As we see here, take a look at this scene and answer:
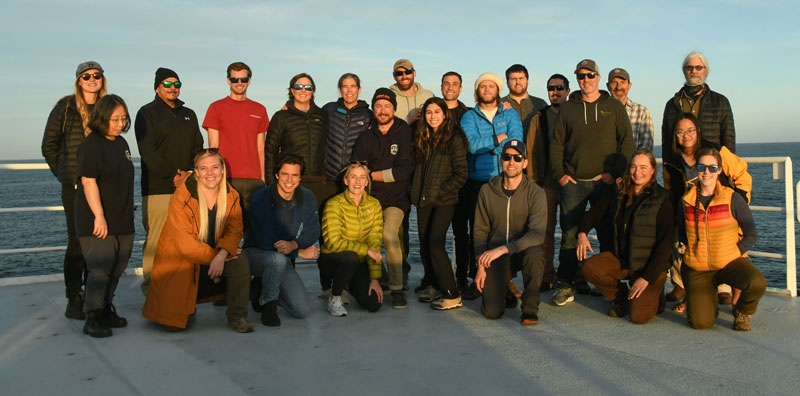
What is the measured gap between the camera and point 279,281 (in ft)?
14.2

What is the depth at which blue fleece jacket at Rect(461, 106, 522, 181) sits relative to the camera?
477 centimetres

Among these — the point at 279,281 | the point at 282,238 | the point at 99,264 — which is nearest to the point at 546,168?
the point at 282,238

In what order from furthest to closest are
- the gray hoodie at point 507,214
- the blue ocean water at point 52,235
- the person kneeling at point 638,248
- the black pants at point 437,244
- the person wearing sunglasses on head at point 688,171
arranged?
1. the blue ocean water at point 52,235
2. the black pants at point 437,244
3. the gray hoodie at point 507,214
4. the person wearing sunglasses on head at point 688,171
5. the person kneeling at point 638,248

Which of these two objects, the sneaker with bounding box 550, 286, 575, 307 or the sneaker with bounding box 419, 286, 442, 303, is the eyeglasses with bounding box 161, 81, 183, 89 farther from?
the sneaker with bounding box 550, 286, 575, 307

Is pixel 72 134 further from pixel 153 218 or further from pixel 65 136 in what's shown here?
pixel 153 218

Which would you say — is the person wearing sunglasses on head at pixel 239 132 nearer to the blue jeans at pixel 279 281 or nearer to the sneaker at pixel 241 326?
the blue jeans at pixel 279 281

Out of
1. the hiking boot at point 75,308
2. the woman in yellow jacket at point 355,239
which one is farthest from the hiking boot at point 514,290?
the hiking boot at point 75,308

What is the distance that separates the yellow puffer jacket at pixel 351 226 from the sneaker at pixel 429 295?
15.9 inches

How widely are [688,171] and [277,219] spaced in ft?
9.20

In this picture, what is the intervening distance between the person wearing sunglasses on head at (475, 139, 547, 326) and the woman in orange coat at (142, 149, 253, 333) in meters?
1.57

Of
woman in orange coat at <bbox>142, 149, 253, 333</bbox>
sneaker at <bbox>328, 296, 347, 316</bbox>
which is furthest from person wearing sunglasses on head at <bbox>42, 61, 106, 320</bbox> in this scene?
sneaker at <bbox>328, 296, 347, 316</bbox>

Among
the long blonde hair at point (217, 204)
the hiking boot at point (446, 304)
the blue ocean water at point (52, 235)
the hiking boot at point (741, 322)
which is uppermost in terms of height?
the long blonde hair at point (217, 204)

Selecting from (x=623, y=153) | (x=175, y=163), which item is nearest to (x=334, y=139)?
(x=175, y=163)

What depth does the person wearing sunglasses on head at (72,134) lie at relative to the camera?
4164mm
